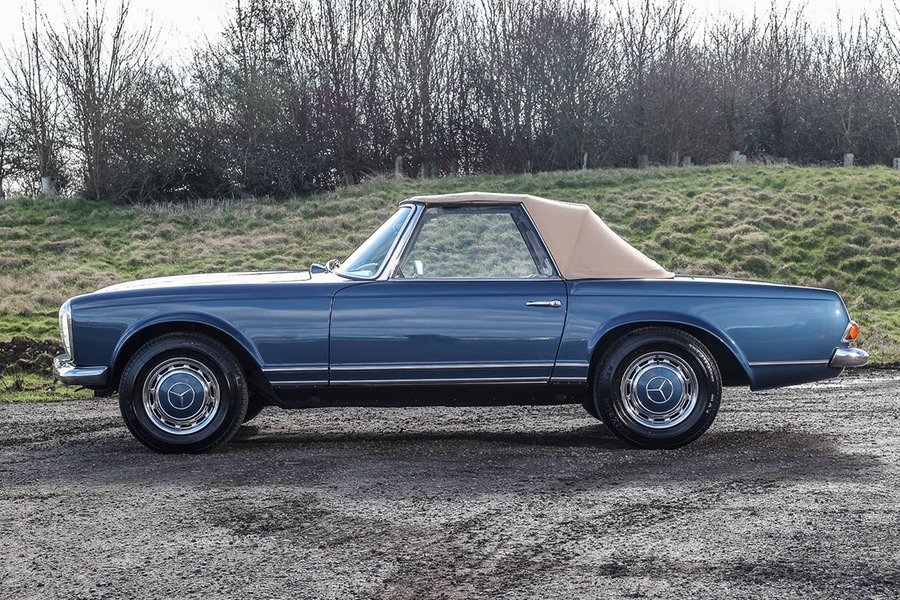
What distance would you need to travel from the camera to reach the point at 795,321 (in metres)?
6.72

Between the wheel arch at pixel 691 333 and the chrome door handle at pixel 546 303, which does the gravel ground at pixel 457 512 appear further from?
the chrome door handle at pixel 546 303

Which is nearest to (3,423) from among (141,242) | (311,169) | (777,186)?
(141,242)

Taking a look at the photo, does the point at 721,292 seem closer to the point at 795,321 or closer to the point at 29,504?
the point at 795,321

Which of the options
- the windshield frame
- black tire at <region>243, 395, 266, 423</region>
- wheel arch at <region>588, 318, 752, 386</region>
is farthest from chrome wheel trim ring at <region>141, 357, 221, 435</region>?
wheel arch at <region>588, 318, 752, 386</region>

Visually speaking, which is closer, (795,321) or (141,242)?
(795,321)

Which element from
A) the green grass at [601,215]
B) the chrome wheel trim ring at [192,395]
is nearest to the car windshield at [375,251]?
the chrome wheel trim ring at [192,395]

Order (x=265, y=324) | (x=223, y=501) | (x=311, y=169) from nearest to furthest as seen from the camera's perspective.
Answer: (x=223, y=501) < (x=265, y=324) < (x=311, y=169)

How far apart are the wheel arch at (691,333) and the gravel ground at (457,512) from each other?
20.5 inches

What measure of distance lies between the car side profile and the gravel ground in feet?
1.12

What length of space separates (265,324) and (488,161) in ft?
95.0

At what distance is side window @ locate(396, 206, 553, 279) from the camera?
22.1ft

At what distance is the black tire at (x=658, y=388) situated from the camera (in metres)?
6.60

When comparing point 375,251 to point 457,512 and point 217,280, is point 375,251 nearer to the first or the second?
point 217,280

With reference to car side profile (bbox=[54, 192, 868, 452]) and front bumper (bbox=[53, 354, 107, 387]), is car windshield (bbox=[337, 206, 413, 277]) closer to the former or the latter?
car side profile (bbox=[54, 192, 868, 452])
